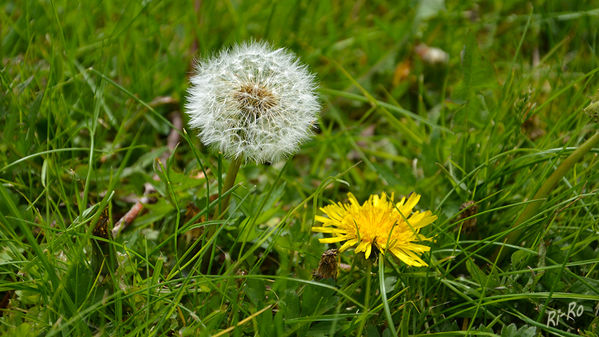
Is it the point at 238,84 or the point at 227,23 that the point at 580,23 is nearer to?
the point at 227,23

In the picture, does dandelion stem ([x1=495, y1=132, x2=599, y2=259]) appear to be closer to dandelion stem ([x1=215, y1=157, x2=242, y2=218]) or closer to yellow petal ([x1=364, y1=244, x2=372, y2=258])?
yellow petal ([x1=364, y1=244, x2=372, y2=258])

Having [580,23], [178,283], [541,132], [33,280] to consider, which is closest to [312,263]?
[178,283]

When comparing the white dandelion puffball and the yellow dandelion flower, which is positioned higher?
the white dandelion puffball

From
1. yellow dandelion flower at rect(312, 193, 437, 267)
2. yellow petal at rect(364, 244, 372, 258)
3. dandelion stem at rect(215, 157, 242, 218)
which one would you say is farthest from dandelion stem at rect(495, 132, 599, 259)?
dandelion stem at rect(215, 157, 242, 218)

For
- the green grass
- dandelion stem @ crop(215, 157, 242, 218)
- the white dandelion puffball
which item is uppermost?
the white dandelion puffball

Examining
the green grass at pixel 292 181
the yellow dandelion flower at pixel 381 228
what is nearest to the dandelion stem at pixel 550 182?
the green grass at pixel 292 181
